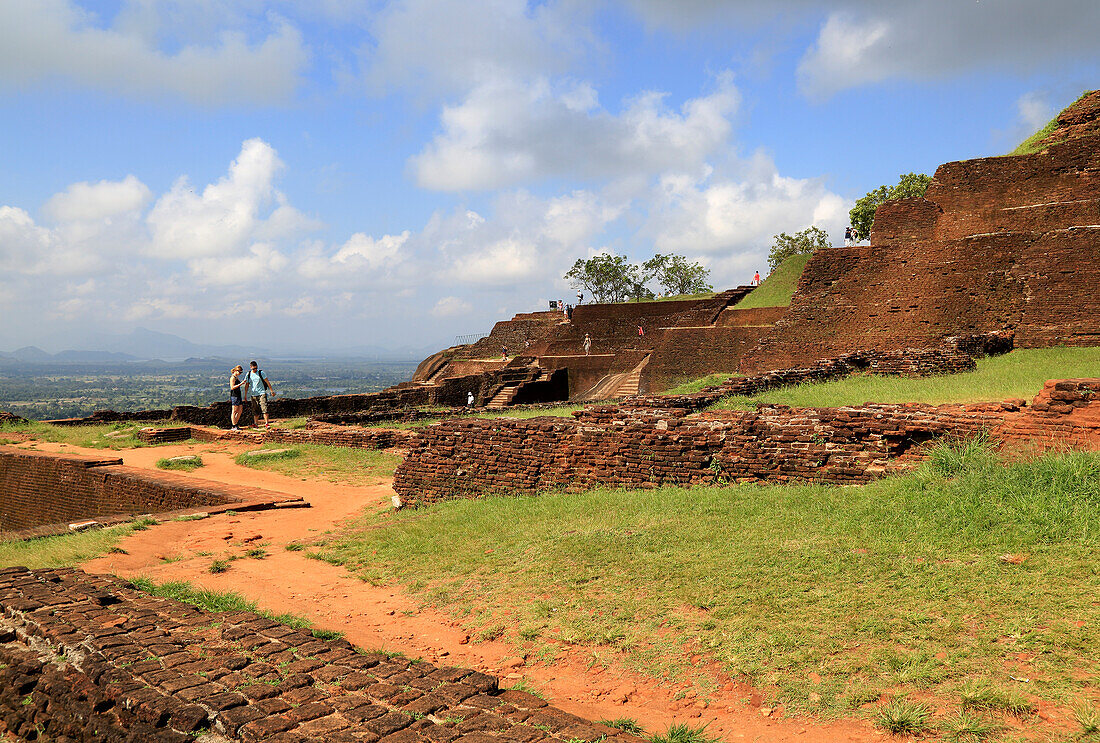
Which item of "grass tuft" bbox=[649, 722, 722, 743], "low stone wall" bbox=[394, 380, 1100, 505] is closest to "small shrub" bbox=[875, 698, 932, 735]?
"grass tuft" bbox=[649, 722, 722, 743]

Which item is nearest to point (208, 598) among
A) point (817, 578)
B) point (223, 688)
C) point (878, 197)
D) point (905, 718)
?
point (223, 688)

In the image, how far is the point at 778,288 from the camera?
1083 inches

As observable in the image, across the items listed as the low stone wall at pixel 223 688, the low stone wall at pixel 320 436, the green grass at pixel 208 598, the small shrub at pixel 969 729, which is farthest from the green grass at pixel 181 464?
the small shrub at pixel 969 729

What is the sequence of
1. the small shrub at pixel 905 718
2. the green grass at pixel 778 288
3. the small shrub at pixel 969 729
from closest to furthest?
the small shrub at pixel 969 729 → the small shrub at pixel 905 718 → the green grass at pixel 778 288

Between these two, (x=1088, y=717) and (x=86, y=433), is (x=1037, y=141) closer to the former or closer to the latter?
(x=1088, y=717)

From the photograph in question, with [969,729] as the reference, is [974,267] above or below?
above

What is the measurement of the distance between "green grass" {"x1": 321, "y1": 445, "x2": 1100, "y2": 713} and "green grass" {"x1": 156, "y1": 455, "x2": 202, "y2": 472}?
8.33 meters

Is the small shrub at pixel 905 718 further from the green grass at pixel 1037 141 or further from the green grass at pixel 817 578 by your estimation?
the green grass at pixel 1037 141

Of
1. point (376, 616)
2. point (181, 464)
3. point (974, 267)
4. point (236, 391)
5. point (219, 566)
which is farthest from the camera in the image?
point (236, 391)

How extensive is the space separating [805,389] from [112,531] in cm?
1005

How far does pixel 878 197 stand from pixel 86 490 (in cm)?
3877

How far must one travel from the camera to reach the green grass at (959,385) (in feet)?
29.7

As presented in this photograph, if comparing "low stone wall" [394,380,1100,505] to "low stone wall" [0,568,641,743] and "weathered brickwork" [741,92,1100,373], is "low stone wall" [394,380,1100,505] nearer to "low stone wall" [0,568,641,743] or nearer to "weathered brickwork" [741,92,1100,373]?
"low stone wall" [0,568,641,743]

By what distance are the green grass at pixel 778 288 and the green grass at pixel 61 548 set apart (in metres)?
22.3
